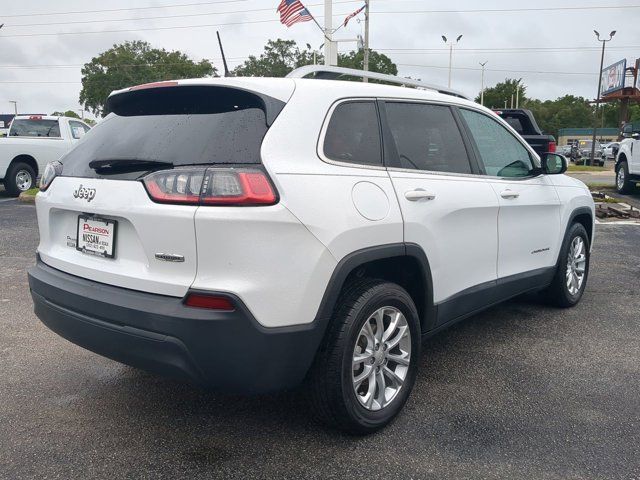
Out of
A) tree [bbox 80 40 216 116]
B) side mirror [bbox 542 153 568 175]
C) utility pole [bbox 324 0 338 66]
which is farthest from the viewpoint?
tree [bbox 80 40 216 116]

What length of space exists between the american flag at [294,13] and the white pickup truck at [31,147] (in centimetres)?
815

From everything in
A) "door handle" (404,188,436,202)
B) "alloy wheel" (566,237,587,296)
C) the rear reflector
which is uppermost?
"door handle" (404,188,436,202)

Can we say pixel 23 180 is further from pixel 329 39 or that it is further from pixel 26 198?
pixel 329 39

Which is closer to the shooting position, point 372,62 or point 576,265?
point 576,265

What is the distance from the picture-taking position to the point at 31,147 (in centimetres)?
1353

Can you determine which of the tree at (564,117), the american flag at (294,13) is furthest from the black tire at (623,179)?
the tree at (564,117)

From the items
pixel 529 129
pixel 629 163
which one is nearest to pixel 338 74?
pixel 529 129

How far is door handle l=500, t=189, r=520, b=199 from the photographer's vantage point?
3.88 metres

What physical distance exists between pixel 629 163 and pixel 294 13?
433 inches

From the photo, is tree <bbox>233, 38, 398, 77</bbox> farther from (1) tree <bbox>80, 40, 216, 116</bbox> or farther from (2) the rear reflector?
(2) the rear reflector

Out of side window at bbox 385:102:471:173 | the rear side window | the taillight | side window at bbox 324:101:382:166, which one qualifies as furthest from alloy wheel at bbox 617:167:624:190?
the taillight

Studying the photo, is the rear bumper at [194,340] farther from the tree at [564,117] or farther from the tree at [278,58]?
the tree at [564,117]

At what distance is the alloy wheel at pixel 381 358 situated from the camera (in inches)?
113

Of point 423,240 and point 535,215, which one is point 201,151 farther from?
point 535,215
